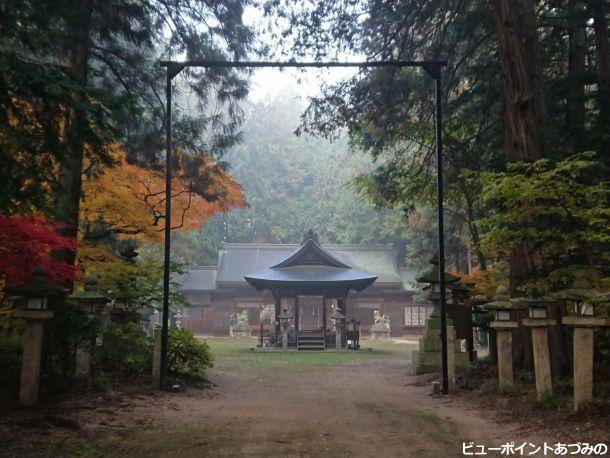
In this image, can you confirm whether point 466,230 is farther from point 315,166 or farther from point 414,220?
point 315,166

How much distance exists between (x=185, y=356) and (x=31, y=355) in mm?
4030

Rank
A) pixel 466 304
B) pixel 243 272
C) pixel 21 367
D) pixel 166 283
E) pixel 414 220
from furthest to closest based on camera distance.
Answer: pixel 243 272, pixel 414 220, pixel 466 304, pixel 166 283, pixel 21 367

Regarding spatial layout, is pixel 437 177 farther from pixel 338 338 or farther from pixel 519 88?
pixel 338 338

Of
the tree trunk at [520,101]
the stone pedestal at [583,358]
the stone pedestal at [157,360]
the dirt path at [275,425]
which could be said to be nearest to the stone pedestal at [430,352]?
the dirt path at [275,425]

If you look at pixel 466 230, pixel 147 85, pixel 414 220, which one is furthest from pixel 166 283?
pixel 414 220

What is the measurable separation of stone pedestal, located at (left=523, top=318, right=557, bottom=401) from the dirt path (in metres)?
0.91

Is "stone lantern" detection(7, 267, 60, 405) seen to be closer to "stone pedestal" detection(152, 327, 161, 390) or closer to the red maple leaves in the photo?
the red maple leaves

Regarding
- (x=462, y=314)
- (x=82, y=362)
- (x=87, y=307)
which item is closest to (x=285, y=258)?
(x=462, y=314)

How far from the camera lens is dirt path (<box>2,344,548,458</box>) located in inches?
216

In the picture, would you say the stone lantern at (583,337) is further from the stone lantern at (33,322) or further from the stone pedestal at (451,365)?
the stone lantern at (33,322)

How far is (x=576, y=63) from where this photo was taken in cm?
1174

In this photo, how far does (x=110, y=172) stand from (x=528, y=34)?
866cm

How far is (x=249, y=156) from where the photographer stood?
174ft

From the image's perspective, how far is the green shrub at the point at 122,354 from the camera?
381 inches
